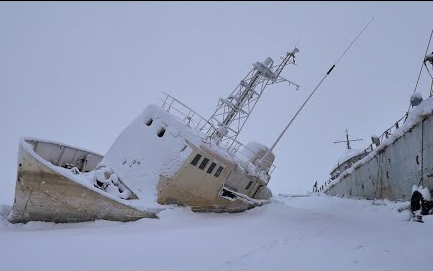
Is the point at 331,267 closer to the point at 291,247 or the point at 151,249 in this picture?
the point at 291,247

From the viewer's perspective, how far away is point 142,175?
14.6 meters

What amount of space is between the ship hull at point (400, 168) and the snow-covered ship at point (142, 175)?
6.40m

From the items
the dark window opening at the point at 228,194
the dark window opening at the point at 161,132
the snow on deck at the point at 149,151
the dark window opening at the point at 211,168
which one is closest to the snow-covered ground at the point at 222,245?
the snow on deck at the point at 149,151

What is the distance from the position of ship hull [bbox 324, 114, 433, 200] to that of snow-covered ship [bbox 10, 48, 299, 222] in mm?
6405

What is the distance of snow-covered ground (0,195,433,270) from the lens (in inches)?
272

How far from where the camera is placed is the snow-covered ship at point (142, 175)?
1181cm

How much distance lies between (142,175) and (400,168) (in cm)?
1191

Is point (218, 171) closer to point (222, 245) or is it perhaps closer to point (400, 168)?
point (222, 245)

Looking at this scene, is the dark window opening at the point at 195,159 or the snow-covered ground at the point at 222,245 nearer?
the snow-covered ground at the point at 222,245

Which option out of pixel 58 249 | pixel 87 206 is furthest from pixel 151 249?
pixel 87 206

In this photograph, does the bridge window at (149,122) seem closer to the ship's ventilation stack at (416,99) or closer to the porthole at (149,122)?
the porthole at (149,122)

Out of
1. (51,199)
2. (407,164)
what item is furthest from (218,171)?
(407,164)

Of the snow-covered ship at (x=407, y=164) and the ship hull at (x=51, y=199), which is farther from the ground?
the snow-covered ship at (x=407, y=164)

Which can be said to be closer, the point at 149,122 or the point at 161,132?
the point at 161,132
